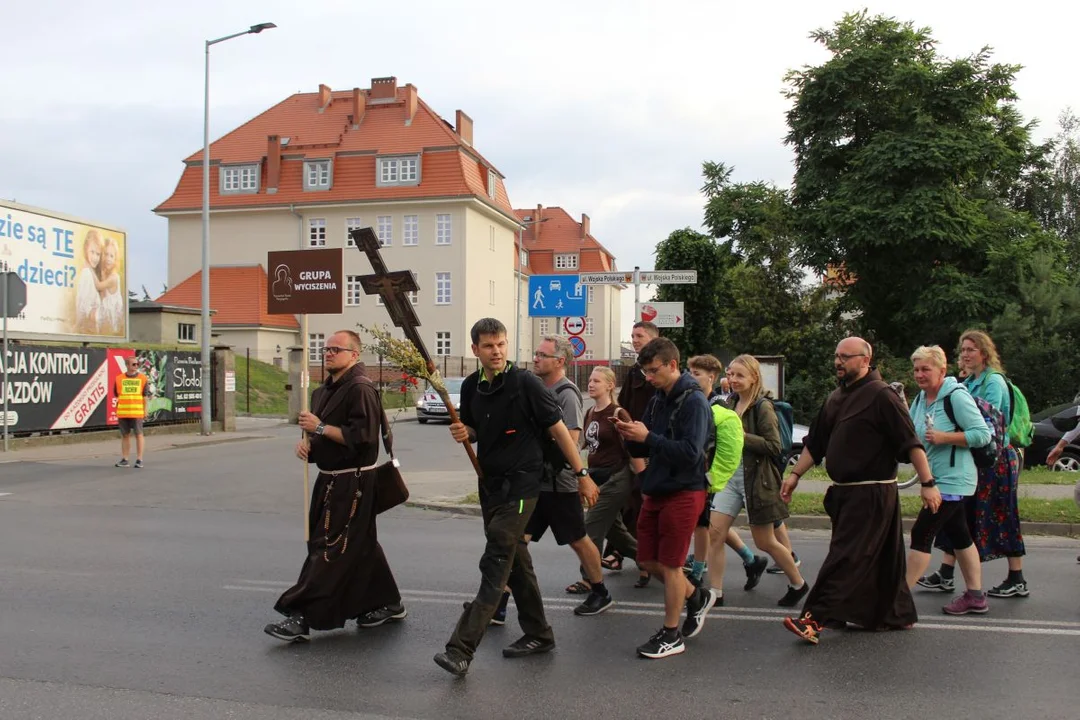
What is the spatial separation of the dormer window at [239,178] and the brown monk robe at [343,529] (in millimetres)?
55088

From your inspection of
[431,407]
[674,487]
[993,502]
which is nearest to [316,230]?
[431,407]

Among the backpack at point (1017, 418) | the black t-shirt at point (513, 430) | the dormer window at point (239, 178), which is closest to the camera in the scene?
the black t-shirt at point (513, 430)

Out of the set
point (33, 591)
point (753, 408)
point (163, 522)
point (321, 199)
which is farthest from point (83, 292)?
point (321, 199)

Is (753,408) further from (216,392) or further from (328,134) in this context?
(328,134)

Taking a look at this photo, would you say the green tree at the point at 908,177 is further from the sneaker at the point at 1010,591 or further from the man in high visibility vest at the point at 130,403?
the sneaker at the point at 1010,591

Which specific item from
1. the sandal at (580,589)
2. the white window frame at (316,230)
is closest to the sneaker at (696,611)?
the sandal at (580,589)

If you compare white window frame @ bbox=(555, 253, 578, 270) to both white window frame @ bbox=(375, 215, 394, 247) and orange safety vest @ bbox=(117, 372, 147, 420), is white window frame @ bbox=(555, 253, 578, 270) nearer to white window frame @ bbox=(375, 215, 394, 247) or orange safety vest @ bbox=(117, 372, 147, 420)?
white window frame @ bbox=(375, 215, 394, 247)

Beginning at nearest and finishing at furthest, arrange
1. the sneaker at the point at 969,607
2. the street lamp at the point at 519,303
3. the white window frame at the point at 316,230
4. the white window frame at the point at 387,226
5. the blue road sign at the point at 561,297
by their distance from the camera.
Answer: the sneaker at the point at 969,607
the blue road sign at the point at 561,297
the street lamp at the point at 519,303
the white window frame at the point at 387,226
the white window frame at the point at 316,230

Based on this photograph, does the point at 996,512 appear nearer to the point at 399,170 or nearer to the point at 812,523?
the point at 812,523

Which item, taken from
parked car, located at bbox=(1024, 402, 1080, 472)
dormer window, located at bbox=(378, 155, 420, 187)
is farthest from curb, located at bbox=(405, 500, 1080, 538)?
dormer window, located at bbox=(378, 155, 420, 187)

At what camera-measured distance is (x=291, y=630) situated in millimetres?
5578

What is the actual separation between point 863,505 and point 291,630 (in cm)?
344

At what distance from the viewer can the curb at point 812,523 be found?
9.75 metres

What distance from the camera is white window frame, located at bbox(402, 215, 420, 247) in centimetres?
5591
